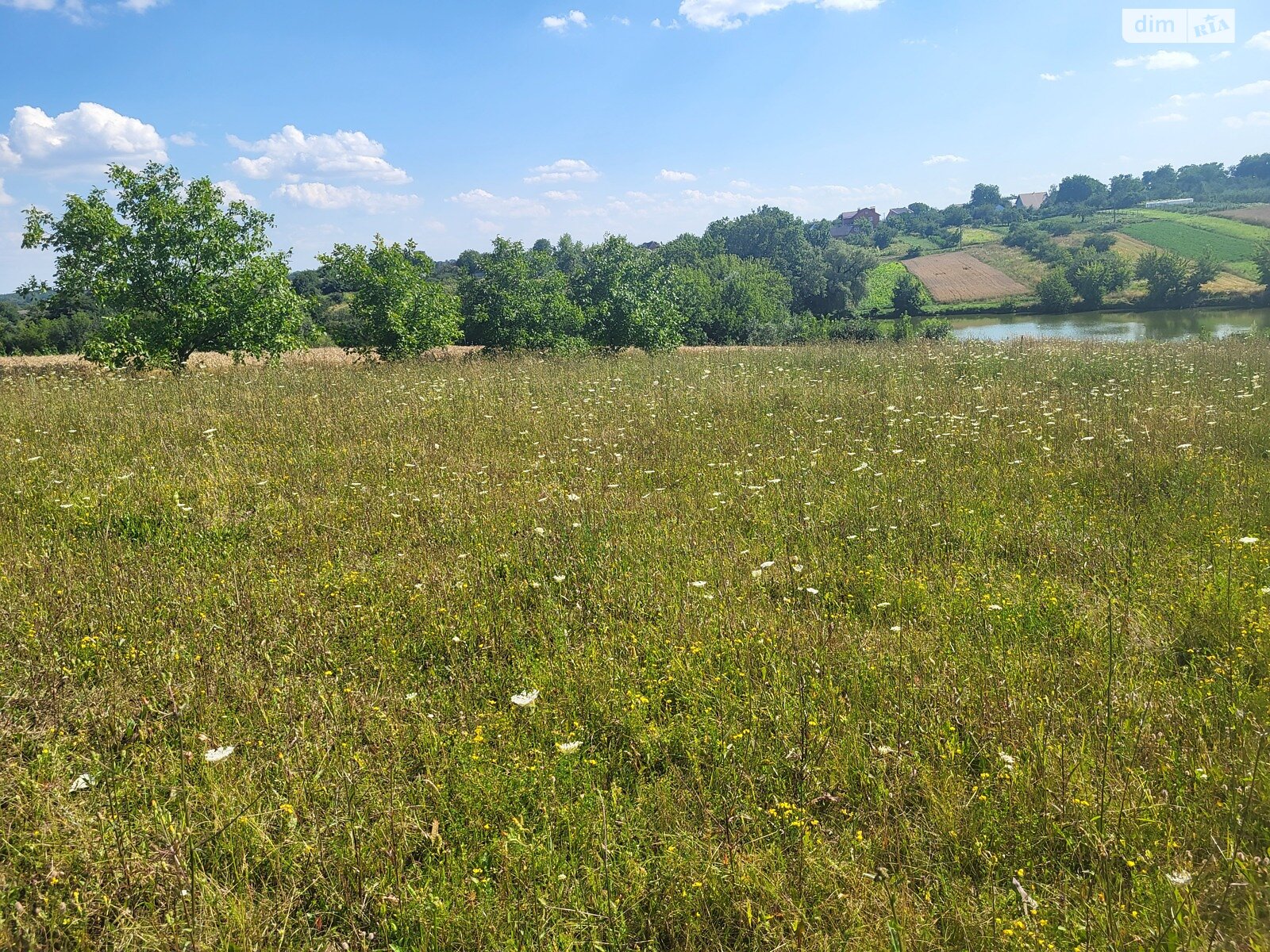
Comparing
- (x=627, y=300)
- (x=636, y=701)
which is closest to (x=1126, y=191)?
(x=627, y=300)

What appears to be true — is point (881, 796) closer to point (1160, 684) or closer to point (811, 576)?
point (1160, 684)

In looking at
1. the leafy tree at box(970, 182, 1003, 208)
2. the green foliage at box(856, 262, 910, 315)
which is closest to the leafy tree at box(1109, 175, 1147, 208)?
the leafy tree at box(970, 182, 1003, 208)

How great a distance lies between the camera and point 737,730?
306cm

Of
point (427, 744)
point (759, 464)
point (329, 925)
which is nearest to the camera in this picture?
point (329, 925)

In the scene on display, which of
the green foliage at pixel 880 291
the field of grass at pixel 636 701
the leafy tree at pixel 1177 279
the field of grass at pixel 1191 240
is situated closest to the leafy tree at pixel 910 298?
the green foliage at pixel 880 291

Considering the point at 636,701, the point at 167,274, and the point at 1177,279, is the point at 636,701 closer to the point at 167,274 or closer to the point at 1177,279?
the point at 167,274

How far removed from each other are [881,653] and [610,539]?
90.5 inches

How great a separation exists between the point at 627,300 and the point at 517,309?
4930 millimetres

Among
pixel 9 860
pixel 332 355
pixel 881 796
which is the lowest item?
pixel 881 796

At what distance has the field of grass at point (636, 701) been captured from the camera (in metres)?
2.19

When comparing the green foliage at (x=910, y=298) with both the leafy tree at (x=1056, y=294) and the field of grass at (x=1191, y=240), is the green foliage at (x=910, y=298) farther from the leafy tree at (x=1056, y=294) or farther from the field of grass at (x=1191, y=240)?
the field of grass at (x=1191, y=240)

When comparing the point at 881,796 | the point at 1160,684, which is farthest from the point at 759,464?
the point at 881,796

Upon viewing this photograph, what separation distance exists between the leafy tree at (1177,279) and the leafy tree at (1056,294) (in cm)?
647

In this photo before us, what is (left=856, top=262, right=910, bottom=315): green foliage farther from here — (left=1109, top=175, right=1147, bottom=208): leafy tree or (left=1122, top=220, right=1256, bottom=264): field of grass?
(left=1109, top=175, right=1147, bottom=208): leafy tree
